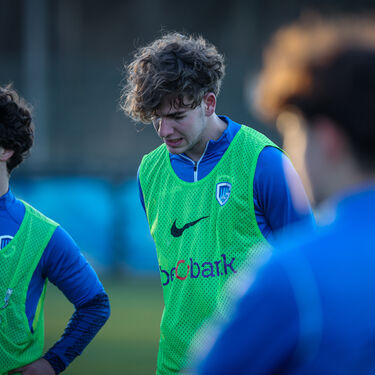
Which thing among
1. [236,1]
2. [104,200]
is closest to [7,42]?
[236,1]

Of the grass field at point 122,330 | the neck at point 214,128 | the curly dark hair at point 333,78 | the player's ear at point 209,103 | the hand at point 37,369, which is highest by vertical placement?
the player's ear at point 209,103

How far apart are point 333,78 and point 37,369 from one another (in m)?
2.24

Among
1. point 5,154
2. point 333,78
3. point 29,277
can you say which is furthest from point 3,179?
point 333,78

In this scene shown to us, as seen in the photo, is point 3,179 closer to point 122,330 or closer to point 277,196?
point 277,196

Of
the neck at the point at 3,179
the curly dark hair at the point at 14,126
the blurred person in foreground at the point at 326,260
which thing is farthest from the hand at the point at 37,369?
the blurred person in foreground at the point at 326,260

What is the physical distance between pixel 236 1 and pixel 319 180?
68.6ft

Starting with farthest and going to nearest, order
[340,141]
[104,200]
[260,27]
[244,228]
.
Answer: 1. [260,27]
2. [104,200]
3. [244,228]
4. [340,141]

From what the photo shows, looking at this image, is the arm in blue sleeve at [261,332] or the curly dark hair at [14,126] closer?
the arm in blue sleeve at [261,332]

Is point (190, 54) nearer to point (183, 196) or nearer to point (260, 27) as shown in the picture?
point (183, 196)

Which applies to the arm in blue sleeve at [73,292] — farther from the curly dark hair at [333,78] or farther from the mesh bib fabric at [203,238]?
the curly dark hair at [333,78]

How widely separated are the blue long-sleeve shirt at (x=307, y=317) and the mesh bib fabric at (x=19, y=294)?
6.25 ft

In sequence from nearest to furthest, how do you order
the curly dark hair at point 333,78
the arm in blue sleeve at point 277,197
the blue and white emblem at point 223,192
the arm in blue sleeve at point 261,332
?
the arm in blue sleeve at point 261,332 → the curly dark hair at point 333,78 → the arm in blue sleeve at point 277,197 → the blue and white emblem at point 223,192

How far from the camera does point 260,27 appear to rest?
20859 mm

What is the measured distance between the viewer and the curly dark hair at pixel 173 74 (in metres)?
3.23
